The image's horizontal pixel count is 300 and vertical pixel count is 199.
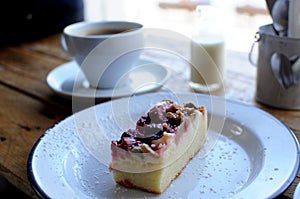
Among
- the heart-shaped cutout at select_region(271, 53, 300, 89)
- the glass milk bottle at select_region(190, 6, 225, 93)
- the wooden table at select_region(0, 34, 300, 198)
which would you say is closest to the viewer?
the wooden table at select_region(0, 34, 300, 198)

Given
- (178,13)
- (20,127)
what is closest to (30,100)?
(20,127)

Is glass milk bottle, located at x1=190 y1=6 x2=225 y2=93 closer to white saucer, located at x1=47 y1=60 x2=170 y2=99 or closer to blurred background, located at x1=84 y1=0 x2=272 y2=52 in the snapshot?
white saucer, located at x1=47 y1=60 x2=170 y2=99

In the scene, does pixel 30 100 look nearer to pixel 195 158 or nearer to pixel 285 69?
pixel 195 158

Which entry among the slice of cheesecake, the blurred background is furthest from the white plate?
the blurred background

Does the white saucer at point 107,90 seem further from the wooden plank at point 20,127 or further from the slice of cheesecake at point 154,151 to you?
the slice of cheesecake at point 154,151

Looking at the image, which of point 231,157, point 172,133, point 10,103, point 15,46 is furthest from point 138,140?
point 15,46
